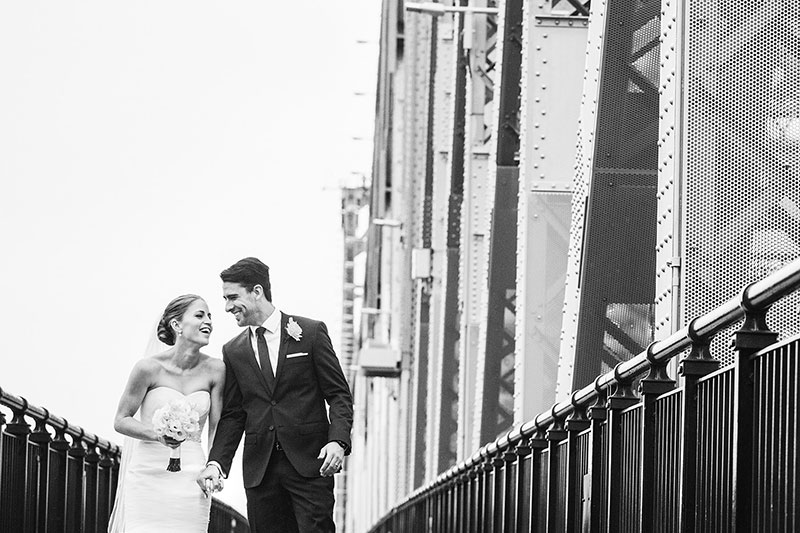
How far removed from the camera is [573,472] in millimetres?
9586

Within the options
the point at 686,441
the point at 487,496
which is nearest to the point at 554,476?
the point at 686,441

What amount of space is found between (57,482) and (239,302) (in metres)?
3.10

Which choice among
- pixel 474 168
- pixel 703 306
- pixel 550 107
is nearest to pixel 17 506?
pixel 703 306

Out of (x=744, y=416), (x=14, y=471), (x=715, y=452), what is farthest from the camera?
(x=14, y=471)

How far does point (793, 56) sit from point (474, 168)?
50.1 feet

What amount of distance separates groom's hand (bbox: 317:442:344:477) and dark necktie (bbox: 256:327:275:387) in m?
0.48

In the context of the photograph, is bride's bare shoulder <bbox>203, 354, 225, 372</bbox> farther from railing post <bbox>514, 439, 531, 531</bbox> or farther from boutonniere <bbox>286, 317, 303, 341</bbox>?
railing post <bbox>514, 439, 531, 531</bbox>

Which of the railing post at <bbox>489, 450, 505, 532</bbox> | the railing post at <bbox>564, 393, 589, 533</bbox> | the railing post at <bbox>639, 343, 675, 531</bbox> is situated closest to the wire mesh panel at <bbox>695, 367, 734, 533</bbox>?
the railing post at <bbox>639, 343, 675, 531</bbox>

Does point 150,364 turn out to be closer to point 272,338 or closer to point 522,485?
point 272,338

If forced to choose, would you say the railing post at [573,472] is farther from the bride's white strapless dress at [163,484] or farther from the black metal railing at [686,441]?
the bride's white strapless dress at [163,484]

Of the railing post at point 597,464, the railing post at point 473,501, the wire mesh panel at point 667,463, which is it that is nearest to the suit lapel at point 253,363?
the railing post at point 597,464

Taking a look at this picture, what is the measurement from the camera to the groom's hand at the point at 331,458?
32.0 ft

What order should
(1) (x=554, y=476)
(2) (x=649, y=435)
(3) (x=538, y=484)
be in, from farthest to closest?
(3) (x=538, y=484) → (1) (x=554, y=476) → (2) (x=649, y=435)

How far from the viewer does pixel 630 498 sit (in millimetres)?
8078
